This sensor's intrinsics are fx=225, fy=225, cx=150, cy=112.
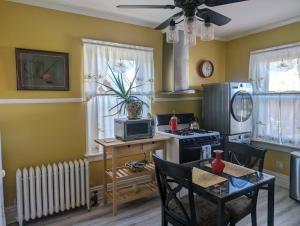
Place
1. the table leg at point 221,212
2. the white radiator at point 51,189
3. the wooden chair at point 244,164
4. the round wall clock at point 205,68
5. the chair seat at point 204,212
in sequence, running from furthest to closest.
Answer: the round wall clock at point 205,68 → the white radiator at point 51,189 → the wooden chair at point 244,164 → the chair seat at point 204,212 → the table leg at point 221,212

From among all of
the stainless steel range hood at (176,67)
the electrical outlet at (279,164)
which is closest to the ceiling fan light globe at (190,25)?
the stainless steel range hood at (176,67)

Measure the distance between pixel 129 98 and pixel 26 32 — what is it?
1.39 meters

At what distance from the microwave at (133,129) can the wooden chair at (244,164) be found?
98 cm

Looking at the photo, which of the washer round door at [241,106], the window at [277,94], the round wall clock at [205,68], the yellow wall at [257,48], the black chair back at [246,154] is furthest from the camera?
the round wall clock at [205,68]

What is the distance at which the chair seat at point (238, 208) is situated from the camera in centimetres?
178

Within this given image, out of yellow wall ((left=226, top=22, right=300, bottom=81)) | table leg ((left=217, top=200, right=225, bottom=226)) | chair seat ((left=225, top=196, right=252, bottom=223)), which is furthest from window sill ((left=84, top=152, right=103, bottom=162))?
yellow wall ((left=226, top=22, right=300, bottom=81))

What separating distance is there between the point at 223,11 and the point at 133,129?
1911 millimetres

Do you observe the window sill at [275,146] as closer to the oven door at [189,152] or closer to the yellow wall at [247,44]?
the yellow wall at [247,44]

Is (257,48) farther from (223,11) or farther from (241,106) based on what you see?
(223,11)

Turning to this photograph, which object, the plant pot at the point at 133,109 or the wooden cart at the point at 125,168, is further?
the plant pot at the point at 133,109

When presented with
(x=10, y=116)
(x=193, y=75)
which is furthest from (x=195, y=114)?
(x=10, y=116)

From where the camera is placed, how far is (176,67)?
3400 mm

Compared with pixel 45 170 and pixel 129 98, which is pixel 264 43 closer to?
pixel 129 98

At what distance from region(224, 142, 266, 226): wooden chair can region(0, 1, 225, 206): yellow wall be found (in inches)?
69.6
